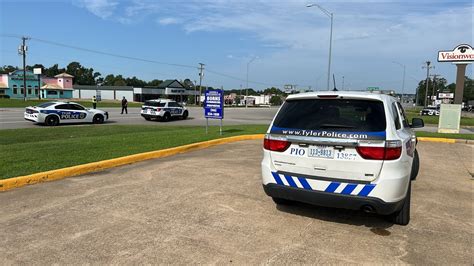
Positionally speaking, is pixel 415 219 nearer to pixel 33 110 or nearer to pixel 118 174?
pixel 118 174

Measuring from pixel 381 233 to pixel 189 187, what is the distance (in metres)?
3.23

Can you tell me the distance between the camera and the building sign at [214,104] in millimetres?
15156

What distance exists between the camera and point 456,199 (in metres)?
6.15

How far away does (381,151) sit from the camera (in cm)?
415

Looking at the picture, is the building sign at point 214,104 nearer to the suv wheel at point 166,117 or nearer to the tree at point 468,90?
the suv wheel at point 166,117

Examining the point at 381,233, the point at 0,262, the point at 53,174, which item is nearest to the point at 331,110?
the point at 381,233

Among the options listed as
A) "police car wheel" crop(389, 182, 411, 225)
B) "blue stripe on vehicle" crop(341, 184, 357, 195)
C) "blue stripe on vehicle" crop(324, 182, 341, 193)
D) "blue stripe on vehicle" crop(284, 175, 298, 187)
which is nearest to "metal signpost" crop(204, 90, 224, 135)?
"blue stripe on vehicle" crop(284, 175, 298, 187)

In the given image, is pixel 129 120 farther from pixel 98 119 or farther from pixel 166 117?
pixel 98 119

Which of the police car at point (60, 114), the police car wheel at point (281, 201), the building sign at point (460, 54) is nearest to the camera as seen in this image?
the police car wheel at point (281, 201)

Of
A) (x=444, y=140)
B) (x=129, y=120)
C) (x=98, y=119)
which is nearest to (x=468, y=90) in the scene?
(x=444, y=140)

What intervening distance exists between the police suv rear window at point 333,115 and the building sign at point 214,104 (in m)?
10.3

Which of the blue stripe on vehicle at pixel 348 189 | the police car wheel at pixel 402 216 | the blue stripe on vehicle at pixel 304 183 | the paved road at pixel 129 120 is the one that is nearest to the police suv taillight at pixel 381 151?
the blue stripe on vehicle at pixel 348 189

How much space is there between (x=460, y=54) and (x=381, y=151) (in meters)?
22.9

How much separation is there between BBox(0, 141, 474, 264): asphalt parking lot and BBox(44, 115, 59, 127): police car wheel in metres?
15.3
